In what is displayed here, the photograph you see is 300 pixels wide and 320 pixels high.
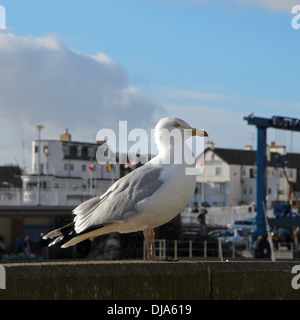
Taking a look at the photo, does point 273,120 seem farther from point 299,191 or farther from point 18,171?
point 299,191

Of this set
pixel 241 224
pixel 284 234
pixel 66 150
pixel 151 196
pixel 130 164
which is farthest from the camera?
pixel 66 150

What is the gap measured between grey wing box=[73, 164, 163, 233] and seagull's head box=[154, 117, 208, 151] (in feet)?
0.95

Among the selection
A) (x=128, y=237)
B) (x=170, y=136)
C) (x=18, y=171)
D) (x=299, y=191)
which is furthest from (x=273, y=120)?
(x=299, y=191)

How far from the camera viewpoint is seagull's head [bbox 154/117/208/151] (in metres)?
7.65

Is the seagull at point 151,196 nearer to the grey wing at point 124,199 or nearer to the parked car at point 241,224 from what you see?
the grey wing at point 124,199

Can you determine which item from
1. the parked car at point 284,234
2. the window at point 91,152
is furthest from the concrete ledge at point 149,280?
the window at point 91,152

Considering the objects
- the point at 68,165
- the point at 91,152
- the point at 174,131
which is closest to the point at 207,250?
the point at 174,131

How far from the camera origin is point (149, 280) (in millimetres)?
6664

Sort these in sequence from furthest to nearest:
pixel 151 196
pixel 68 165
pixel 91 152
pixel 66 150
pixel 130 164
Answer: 1. pixel 91 152
2. pixel 66 150
3. pixel 68 165
4. pixel 130 164
5. pixel 151 196

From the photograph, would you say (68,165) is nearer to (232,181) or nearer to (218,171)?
(218,171)

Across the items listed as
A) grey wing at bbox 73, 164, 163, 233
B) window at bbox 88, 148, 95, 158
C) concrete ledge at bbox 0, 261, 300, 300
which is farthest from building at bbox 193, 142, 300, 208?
concrete ledge at bbox 0, 261, 300, 300

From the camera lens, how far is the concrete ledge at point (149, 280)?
6.27 m

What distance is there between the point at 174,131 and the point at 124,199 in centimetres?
80
